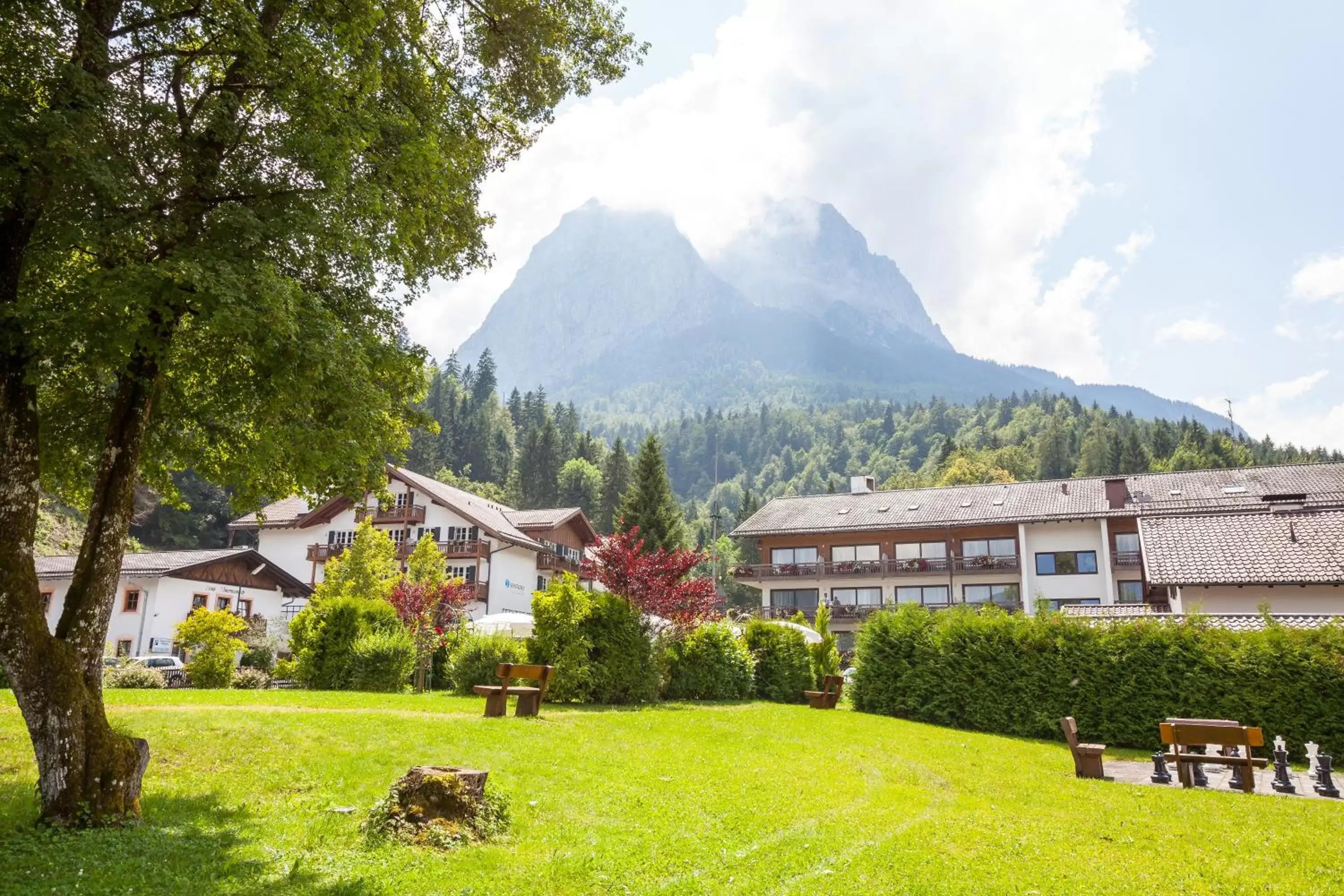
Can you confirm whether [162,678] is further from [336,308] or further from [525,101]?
[525,101]

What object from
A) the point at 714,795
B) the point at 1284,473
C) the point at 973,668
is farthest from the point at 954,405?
the point at 714,795

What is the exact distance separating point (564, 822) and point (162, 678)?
17267mm

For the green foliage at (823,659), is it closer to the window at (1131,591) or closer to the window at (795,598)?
the window at (795,598)

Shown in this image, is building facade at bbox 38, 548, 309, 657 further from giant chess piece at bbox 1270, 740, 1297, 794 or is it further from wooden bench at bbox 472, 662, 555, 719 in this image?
giant chess piece at bbox 1270, 740, 1297, 794

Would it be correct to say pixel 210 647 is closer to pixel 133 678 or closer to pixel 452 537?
pixel 133 678

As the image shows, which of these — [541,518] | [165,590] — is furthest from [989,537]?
[165,590]

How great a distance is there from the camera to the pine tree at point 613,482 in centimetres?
7975

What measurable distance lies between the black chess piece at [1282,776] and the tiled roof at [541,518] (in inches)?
1540

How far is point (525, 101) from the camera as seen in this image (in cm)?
1176

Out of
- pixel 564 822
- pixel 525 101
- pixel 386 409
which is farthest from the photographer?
pixel 525 101

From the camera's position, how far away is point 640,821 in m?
7.68

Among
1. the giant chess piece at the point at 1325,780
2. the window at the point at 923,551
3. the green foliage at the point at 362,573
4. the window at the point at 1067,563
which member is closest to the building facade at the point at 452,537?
the green foliage at the point at 362,573

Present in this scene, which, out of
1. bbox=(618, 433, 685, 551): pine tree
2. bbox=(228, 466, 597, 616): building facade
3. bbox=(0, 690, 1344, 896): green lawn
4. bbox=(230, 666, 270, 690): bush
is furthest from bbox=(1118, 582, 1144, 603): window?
bbox=(230, 666, 270, 690): bush

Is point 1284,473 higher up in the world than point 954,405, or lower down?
lower down
